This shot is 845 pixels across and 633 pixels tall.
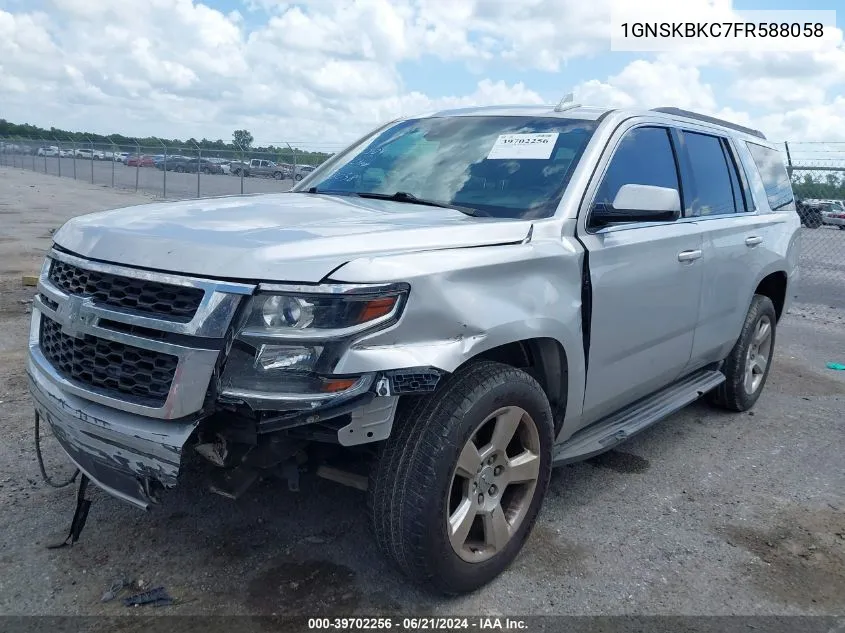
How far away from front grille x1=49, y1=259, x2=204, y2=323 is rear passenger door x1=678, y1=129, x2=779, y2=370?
9.56 ft

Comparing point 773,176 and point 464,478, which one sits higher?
point 773,176

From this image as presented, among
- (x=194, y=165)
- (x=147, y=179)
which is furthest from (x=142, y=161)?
(x=194, y=165)

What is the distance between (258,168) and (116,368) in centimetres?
2030

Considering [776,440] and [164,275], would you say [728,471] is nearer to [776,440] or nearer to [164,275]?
[776,440]

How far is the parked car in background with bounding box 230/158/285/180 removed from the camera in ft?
68.3

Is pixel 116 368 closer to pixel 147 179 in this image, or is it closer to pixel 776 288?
pixel 776 288

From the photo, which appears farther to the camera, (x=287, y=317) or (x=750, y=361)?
(x=750, y=361)

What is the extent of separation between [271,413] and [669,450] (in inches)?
117

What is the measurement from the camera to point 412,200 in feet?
11.3

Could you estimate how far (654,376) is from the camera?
3.83 metres

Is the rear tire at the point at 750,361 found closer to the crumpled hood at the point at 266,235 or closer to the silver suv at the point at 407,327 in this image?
the silver suv at the point at 407,327

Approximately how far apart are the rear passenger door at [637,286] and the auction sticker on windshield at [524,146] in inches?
10.8

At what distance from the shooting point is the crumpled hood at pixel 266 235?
229 centimetres

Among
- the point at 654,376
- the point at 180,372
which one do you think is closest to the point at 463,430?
the point at 180,372
